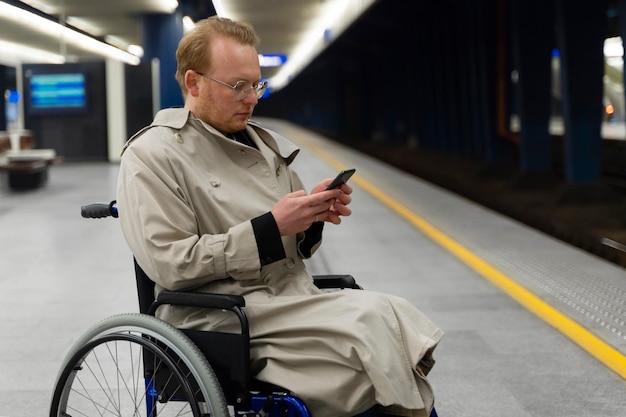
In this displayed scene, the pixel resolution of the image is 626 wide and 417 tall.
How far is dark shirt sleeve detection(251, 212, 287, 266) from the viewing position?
213 centimetres

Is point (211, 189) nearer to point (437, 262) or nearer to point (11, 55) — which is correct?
point (437, 262)

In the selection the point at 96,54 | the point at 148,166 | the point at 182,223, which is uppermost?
the point at 96,54

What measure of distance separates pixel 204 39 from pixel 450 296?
10.9 ft

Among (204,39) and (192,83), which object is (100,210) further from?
(204,39)

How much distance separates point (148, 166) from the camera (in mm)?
2178

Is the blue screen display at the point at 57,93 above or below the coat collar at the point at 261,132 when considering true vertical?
above

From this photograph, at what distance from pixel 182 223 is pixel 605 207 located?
9444mm

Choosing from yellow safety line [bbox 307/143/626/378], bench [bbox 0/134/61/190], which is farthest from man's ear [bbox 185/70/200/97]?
bench [bbox 0/134/61/190]

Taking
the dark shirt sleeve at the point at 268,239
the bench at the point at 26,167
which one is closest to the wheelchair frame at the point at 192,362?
the dark shirt sleeve at the point at 268,239

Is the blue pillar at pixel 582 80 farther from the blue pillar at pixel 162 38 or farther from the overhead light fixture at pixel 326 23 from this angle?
the blue pillar at pixel 162 38

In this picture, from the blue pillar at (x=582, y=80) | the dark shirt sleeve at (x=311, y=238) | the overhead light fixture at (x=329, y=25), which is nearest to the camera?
the dark shirt sleeve at (x=311, y=238)

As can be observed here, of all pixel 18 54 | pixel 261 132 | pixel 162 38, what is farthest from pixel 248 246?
pixel 162 38

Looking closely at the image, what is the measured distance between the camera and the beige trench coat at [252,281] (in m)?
2.04

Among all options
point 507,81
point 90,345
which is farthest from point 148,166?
point 507,81
